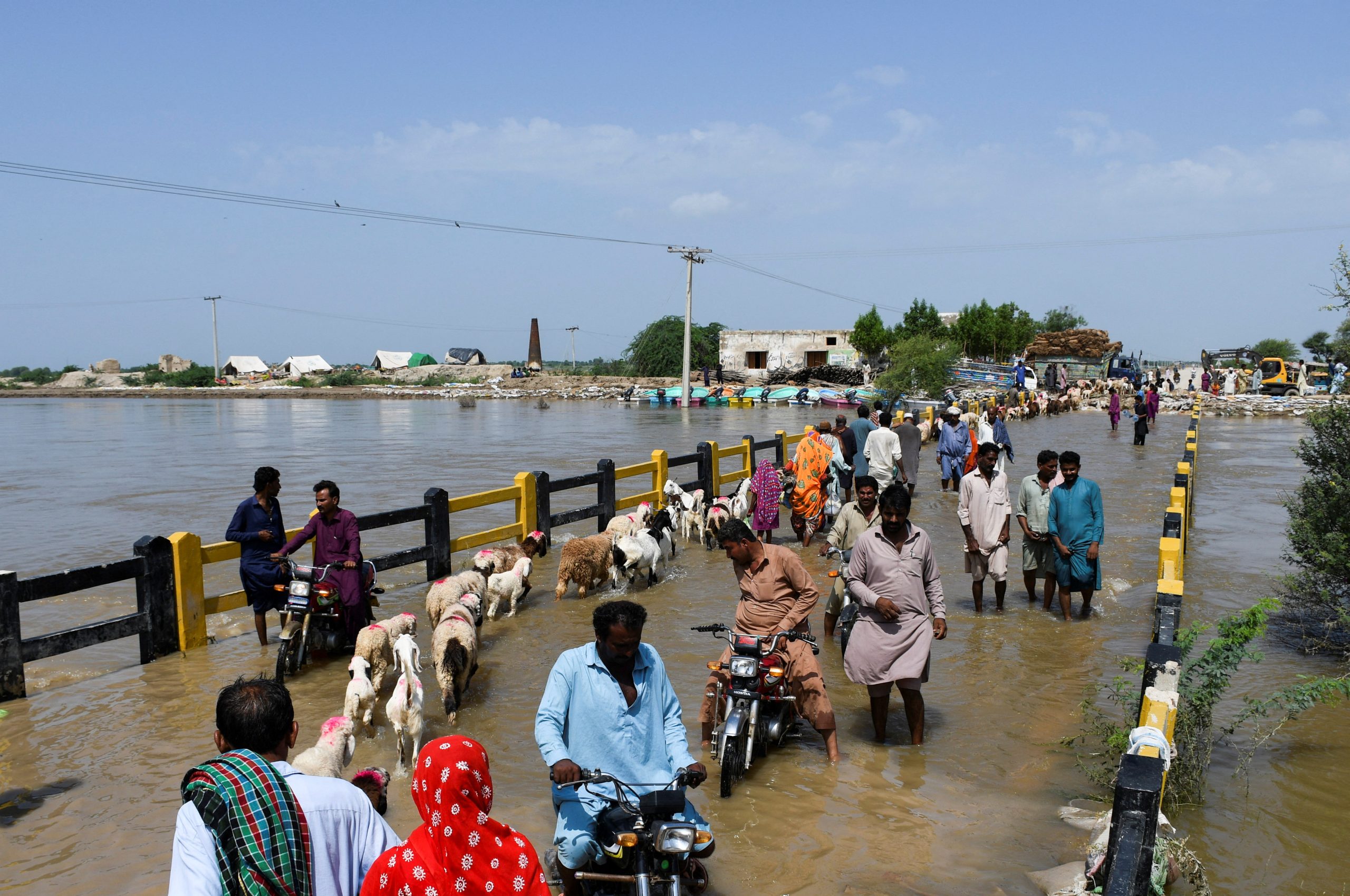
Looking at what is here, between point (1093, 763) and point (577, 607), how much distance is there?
5.67 meters

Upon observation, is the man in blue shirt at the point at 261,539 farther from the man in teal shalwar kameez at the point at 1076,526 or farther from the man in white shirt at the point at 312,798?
the man in teal shalwar kameez at the point at 1076,526

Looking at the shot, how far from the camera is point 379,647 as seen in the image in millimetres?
6727

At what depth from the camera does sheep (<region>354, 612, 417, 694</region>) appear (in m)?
6.68

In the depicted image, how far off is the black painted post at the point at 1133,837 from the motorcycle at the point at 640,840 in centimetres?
138

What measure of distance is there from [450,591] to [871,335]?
64.0 m

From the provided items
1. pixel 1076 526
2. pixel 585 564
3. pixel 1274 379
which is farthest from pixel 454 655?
pixel 1274 379

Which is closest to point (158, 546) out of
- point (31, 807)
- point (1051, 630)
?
point (31, 807)

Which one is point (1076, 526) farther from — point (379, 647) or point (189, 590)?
point (189, 590)

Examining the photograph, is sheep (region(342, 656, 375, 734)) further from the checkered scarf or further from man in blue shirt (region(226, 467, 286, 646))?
the checkered scarf

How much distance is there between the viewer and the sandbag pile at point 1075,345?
58406mm

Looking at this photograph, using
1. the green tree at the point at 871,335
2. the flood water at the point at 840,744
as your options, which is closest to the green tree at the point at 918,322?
the green tree at the point at 871,335

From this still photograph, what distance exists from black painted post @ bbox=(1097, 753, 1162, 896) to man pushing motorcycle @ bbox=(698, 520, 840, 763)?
2.72 m

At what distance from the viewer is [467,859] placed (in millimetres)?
2504

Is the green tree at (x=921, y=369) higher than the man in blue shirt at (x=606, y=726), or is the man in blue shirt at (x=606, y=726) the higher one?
the green tree at (x=921, y=369)
